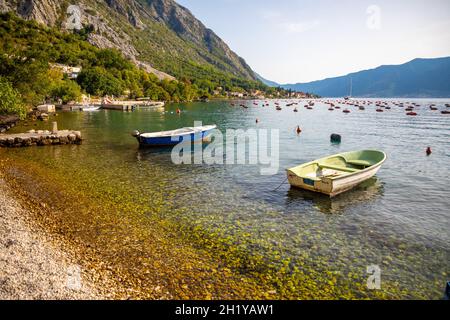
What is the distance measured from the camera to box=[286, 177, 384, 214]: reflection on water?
17.9 metres

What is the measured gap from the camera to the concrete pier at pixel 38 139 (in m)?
32.8

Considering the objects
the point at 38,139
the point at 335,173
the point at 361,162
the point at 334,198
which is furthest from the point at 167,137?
the point at 334,198

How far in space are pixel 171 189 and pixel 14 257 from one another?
10926 millimetres

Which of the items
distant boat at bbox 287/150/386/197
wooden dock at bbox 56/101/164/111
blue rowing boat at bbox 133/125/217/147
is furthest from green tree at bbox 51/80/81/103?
distant boat at bbox 287/150/386/197

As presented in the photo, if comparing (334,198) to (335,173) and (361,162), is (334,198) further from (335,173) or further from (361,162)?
(361,162)

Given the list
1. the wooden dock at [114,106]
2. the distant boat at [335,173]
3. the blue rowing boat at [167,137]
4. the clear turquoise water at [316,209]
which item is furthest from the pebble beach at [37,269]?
the wooden dock at [114,106]

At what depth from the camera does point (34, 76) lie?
55000 millimetres

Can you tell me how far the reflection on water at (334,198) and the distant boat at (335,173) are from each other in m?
0.37

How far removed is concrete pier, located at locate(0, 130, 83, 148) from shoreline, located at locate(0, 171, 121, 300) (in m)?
24.7

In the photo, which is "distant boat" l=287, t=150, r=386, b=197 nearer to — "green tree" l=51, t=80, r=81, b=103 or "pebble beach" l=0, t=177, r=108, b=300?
"pebble beach" l=0, t=177, r=108, b=300

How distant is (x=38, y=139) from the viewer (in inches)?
1356

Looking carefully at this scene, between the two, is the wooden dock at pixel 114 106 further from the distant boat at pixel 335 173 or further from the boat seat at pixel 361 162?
the boat seat at pixel 361 162

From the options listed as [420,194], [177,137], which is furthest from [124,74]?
[420,194]
